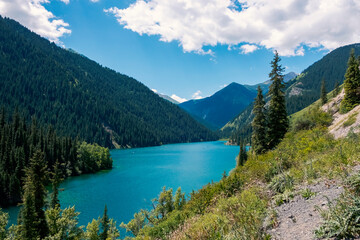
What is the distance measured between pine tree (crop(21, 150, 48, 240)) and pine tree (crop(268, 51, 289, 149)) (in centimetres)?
3342

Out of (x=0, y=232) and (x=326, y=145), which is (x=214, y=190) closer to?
(x=326, y=145)

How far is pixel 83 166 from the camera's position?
9931cm

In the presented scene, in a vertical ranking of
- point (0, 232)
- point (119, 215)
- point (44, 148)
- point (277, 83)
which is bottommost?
point (119, 215)

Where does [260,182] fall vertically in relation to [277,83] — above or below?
below

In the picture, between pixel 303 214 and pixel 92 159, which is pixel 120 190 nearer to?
pixel 92 159

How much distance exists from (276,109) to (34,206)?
3600cm

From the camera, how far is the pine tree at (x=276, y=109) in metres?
32.5

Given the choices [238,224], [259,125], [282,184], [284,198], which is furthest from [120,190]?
[238,224]

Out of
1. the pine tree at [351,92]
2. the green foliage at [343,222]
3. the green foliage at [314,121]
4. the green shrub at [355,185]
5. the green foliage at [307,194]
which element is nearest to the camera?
the green foliage at [343,222]

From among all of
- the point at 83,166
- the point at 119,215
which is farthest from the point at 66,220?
the point at 83,166

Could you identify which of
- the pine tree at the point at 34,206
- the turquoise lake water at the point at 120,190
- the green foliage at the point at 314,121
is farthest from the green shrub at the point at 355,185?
the turquoise lake water at the point at 120,190

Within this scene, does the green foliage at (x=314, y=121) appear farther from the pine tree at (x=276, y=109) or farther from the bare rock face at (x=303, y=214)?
the bare rock face at (x=303, y=214)

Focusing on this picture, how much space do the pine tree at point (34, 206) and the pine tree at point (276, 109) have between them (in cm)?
3342

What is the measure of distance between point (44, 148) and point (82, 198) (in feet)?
157
